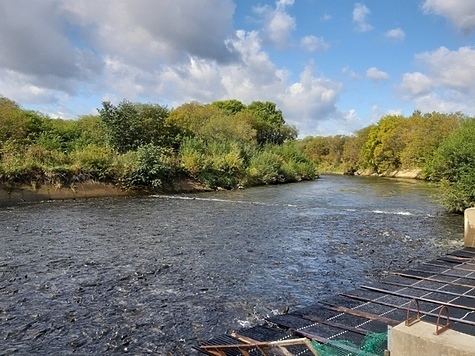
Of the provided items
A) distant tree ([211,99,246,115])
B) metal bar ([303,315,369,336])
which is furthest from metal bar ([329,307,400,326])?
distant tree ([211,99,246,115])

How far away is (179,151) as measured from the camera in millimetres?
39000

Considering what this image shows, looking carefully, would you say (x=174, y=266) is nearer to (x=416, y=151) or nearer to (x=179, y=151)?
(x=179, y=151)

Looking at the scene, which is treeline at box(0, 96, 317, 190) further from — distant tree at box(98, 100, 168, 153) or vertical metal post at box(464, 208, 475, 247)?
vertical metal post at box(464, 208, 475, 247)

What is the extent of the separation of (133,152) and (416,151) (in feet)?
135

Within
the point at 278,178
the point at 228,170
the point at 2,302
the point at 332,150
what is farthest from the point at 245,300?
the point at 332,150

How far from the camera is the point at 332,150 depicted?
9531cm

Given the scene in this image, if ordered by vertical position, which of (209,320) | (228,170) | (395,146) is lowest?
(209,320)

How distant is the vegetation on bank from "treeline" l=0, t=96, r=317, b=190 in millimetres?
72

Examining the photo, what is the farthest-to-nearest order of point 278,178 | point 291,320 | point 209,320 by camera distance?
point 278,178
point 209,320
point 291,320

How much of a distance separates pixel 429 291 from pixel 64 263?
9.46 metres

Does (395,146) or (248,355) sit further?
(395,146)

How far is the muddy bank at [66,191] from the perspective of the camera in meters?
25.0

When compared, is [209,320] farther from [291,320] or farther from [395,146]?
[395,146]

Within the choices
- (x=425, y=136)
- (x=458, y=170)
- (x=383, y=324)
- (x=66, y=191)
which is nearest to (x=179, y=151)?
(x=66, y=191)
